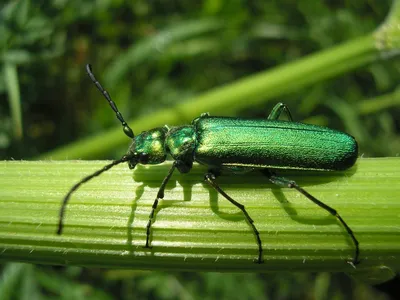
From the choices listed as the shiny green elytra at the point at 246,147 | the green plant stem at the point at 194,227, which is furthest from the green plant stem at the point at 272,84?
the green plant stem at the point at 194,227

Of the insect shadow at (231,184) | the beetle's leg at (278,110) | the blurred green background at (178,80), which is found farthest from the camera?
the blurred green background at (178,80)

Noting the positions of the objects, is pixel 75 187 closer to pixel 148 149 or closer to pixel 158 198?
pixel 158 198

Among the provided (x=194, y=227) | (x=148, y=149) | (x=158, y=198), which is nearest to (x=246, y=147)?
(x=148, y=149)

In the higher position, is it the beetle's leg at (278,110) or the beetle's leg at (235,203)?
the beetle's leg at (278,110)

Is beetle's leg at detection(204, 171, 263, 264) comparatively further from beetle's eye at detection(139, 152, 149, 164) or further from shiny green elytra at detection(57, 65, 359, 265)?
beetle's eye at detection(139, 152, 149, 164)

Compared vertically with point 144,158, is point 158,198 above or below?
below

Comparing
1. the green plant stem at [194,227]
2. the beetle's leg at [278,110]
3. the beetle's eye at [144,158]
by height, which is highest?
the beetle's leg at [278,110]

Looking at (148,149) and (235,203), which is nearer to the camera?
(235,203)

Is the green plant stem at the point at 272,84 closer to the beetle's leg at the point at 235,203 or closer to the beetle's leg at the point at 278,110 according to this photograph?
the beetle's leg at the point at 278,110
